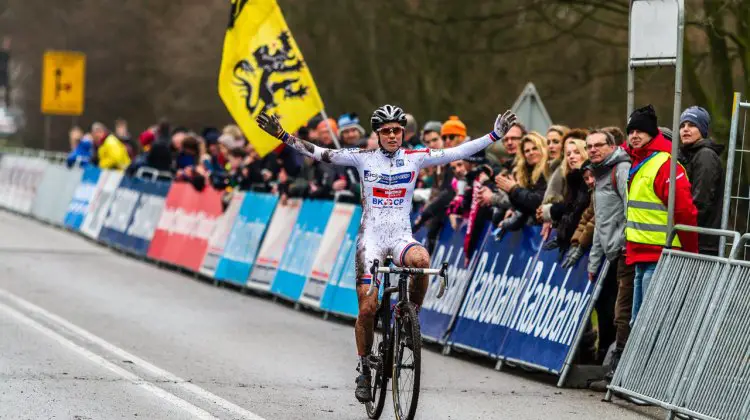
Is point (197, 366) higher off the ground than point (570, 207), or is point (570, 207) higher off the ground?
point (570, 207)

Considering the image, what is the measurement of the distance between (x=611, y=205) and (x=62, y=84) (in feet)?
85.5

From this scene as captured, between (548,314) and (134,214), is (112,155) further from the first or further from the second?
(548,314)

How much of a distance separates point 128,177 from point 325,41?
21.0 ft

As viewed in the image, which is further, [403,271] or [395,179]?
[395,179]

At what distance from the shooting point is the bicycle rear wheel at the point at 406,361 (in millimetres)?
9250

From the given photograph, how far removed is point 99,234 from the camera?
85.1 feet

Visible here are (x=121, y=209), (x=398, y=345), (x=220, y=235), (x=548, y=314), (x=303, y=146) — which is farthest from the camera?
(x=121, y=209)

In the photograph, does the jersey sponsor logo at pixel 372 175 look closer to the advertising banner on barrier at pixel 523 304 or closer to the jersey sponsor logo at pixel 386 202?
the jersey sponsor logo at pixel 386 202

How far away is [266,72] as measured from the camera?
57.6 feet

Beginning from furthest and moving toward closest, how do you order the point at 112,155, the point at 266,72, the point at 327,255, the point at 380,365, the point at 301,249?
the point at 112,155 < the point at 301,249 < the point at 266,72 < the point at 327,255 < the point at 380,365

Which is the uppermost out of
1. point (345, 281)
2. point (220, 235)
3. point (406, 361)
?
point (406, 361)

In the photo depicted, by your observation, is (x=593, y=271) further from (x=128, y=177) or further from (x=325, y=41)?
(x=325, y=41)

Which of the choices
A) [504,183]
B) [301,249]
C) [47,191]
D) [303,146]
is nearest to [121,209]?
[47,191]

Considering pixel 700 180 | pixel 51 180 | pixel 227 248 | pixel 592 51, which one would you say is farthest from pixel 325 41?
pixel 700 180
